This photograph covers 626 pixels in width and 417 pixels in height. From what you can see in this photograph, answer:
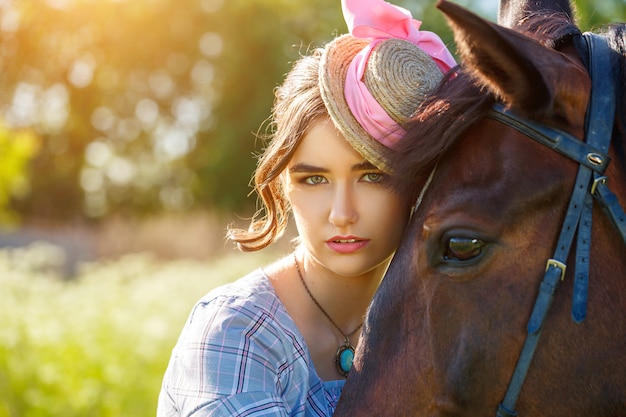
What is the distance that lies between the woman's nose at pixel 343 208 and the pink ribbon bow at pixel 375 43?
0.25 meters

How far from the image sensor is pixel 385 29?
2381 millimetres

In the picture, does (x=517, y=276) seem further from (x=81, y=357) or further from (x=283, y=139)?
(x=81, y=357)

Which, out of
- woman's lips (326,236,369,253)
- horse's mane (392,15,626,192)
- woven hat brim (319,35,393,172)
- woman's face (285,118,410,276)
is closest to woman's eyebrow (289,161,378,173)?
woman's face (285,118,410,276)

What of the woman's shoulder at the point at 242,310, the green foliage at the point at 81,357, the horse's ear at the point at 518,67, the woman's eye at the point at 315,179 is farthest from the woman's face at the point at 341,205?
the green foliage at the point at 81,357

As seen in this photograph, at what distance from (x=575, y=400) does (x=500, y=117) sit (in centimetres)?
68

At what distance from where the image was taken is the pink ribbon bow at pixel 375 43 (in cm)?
210

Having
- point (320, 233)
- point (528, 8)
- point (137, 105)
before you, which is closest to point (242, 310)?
point (320, 233)

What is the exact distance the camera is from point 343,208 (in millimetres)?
2277

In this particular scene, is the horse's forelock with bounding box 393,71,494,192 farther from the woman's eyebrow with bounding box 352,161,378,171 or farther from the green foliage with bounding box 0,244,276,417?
the green foliage with bounding box 0,244,276,417

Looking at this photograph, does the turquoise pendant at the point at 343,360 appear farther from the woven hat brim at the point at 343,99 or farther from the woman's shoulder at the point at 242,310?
the woven hat brim at the point at 343,99

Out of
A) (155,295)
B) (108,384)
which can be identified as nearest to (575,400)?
(108,384)

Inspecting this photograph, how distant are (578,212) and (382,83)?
699mm

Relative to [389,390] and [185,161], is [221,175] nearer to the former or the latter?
[185,161]

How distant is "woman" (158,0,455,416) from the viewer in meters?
2.07
